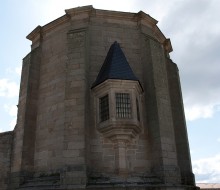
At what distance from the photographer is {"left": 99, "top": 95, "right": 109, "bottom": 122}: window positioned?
40.5 feet

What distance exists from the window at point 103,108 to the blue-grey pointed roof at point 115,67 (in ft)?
2.57

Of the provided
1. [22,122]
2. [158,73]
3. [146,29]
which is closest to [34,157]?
[22,122]

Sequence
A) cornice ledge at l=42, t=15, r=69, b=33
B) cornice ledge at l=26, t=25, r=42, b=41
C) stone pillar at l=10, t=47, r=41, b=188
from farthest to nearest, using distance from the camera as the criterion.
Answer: cornice ledge at l=26, t=25, r=42, b=41 < cornice ledge at l=42, t=15, r=69, b=33 < stone pillar at l=10, t=47, r=41, b=188

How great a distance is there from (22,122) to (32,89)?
6.17 feet

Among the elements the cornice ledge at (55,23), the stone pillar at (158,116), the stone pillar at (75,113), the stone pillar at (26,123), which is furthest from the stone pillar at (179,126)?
the stone pillar at (26,123)

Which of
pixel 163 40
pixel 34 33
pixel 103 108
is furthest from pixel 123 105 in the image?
pixel 34 33

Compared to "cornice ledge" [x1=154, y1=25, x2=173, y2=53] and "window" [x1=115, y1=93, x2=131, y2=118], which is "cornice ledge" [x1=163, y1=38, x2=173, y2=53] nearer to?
"cornice ledge" [x1=154, y1=25, x2=173, y2=53]

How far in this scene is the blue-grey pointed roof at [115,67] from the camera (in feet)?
41.2

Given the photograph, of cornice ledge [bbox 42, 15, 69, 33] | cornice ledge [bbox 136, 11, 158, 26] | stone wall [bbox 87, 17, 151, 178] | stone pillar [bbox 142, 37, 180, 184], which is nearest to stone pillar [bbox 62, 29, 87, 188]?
stone wall [bbox 87, 17, 151, 178]

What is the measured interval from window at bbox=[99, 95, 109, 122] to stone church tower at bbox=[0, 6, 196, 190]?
0.05 metres

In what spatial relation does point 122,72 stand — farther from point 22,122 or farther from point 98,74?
point 22,122

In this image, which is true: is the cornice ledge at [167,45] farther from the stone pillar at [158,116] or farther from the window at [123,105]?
the window at [123,105]

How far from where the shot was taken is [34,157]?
44.3 feet

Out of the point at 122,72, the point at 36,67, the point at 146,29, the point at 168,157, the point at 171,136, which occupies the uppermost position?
the point at 146,29
